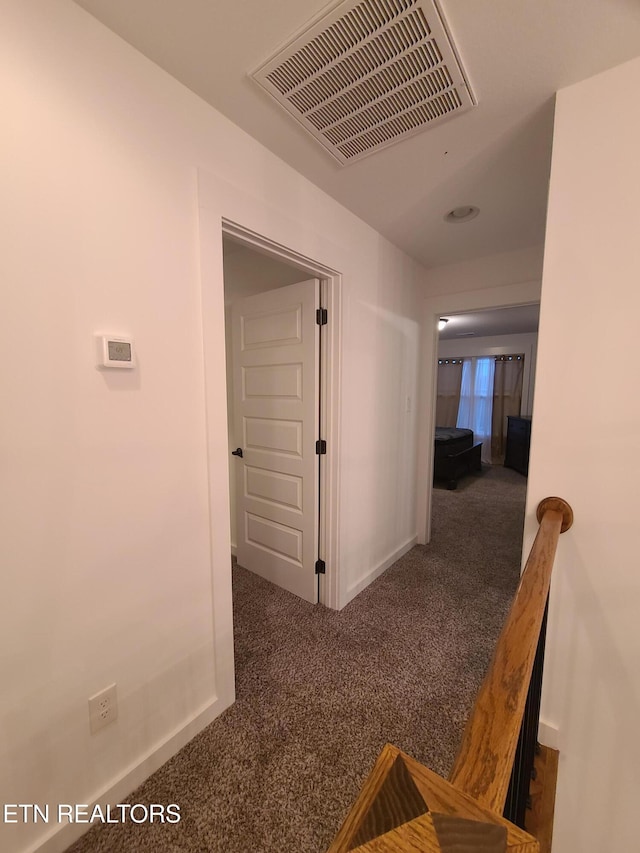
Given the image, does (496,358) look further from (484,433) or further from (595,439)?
(595,439)

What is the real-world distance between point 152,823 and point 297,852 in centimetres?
51

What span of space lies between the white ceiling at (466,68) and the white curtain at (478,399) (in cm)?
557

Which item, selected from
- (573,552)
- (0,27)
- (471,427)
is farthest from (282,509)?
(471,427)

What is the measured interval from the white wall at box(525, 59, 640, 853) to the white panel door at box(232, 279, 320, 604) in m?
1.27

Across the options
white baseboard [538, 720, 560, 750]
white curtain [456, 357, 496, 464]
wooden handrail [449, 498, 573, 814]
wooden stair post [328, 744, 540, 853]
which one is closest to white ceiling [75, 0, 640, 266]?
wooden handrail [449, 498, 573, 814]

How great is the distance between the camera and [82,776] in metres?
1.14

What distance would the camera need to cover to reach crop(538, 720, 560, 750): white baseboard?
1.39 metres

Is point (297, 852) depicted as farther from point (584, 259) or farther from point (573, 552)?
point (584, 259)

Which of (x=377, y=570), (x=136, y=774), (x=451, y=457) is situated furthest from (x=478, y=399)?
(x=136, y=774)

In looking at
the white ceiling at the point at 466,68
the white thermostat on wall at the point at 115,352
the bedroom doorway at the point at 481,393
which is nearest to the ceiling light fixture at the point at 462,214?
the white ceiling at the point at 466,68

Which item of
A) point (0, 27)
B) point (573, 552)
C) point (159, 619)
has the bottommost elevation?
point (159, 619)

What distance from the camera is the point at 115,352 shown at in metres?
1.11

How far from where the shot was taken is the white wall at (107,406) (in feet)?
3.11

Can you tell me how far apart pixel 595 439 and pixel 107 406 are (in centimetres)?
173
